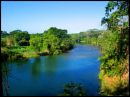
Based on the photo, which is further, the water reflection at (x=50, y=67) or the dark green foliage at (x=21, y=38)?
the dark green foliage at (x=21, y=38)

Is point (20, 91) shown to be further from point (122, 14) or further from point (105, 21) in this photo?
point (122, 14)

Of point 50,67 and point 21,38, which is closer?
point 50,67

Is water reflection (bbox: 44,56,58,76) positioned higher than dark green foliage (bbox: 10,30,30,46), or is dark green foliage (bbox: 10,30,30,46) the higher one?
dark green foliage (bbox: 10,30,30,46)

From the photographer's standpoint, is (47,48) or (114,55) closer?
(114,55)

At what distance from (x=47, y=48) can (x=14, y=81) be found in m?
34.9

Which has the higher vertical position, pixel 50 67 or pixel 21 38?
pixel 21 38

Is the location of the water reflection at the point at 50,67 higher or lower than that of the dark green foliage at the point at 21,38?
lower

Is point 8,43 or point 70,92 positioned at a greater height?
point 8,43

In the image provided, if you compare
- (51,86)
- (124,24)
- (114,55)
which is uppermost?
(124,24)

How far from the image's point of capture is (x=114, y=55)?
1223cm

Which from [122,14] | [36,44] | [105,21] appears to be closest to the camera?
[122,14]

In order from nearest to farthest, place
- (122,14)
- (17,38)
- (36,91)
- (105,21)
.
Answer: (122,14) → (105,21) → (36,91) → (17,38)

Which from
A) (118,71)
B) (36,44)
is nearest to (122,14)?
(118,71)

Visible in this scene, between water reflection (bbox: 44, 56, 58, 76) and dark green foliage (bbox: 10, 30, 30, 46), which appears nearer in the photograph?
water reflection (bbox: 44, 56, 58, 76)
